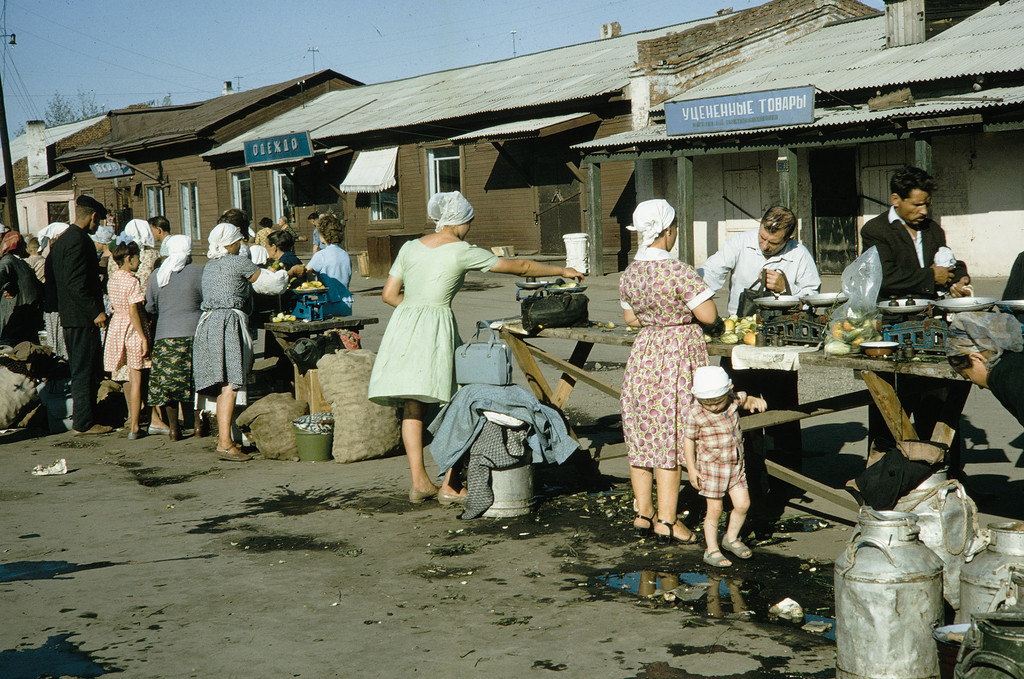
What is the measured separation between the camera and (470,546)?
5250mm

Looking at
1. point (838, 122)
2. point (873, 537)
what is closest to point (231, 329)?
point (873, 537)

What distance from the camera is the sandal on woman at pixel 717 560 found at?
4.70 m

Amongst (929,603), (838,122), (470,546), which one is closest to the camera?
(929,603)

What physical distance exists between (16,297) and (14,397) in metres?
1.32

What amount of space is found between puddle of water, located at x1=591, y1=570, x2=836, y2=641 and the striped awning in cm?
2271

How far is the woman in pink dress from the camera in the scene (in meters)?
8.46

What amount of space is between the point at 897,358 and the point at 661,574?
1524 millimetres

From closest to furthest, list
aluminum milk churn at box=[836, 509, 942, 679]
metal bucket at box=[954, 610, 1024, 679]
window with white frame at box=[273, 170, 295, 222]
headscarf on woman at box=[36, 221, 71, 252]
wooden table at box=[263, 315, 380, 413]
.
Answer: metal bucket at box=[954, 610, 1024, 679]
aluminum milk churn at box=[836, 509, 942, 679]
wooden table at box=[263, 315, 380, 413]
headscarf on woman at box=[36, 221, 71, 252]
window with white frame at box=[273, 170, 295, 222]

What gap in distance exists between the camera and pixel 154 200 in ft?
122

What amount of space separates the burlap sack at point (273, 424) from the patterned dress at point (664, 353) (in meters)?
3.48

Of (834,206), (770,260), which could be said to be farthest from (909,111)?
(770,260)

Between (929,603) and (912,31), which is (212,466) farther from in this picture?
(912,31)

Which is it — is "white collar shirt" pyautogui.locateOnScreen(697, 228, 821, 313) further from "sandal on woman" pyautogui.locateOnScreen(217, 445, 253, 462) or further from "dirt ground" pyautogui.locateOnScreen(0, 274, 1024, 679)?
"sandal on woman" pyautogui.locateOnScreen(217, 445, 253, 462)

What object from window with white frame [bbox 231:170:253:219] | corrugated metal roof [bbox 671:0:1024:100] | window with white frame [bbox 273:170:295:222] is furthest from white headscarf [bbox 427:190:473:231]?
window with white frame [bbox 231:170:253:219]
